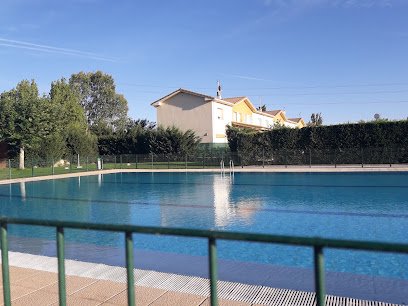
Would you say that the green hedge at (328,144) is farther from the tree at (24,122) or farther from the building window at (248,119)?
the tree at (24,122)

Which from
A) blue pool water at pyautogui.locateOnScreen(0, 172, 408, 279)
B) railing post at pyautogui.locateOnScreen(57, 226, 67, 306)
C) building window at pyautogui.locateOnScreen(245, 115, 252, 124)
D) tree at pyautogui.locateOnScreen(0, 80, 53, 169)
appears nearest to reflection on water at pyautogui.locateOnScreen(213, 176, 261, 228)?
blue pool water at pyautogui.locateOnScreen(0, 172, 408, 279)

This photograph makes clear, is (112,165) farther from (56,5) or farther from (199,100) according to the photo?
(56,5)

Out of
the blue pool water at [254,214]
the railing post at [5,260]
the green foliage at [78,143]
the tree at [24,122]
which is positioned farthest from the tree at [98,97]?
the railing post at [5,260]

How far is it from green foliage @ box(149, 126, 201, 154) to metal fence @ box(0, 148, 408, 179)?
218 cm

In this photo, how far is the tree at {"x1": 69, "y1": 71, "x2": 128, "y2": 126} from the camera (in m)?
62.0

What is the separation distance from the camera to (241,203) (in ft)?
43.8

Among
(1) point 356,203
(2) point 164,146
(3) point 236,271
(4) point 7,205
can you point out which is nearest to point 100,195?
(4) point 7,205

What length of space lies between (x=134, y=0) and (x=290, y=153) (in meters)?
17.4

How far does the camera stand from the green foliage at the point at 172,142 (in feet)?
123

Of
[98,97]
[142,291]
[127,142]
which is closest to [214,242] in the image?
[142,291]

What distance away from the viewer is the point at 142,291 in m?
4.27

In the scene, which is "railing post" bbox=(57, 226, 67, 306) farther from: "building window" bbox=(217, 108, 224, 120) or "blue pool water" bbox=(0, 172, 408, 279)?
"building window" bbox=(217, 108, 224, 120)

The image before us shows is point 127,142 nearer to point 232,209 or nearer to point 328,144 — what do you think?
point 328,144

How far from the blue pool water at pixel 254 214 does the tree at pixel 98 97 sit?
46.3 m
